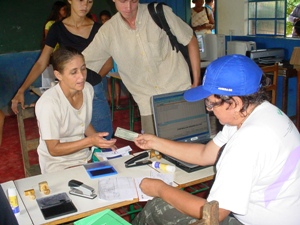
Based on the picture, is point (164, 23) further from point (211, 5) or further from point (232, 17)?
point (211, 5)

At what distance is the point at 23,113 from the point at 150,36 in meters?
1.06

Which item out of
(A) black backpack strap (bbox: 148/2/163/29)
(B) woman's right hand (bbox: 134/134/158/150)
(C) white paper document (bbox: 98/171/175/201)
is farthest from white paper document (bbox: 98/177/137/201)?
(A) black backpack strap (bbox: 148/2/163/29)

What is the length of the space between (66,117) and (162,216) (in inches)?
39.8

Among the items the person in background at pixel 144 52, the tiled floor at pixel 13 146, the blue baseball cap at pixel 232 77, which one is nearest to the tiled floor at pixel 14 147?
the tiled floor at pixel 13 146

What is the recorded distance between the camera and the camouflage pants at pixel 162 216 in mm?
1814

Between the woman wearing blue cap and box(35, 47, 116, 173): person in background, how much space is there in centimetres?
97

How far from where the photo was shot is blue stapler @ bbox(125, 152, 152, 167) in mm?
2379

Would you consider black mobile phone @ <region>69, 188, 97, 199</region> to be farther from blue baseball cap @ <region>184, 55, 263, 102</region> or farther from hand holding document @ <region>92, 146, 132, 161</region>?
blue baseball cap @ <region>184, 55, 263, 102</region>

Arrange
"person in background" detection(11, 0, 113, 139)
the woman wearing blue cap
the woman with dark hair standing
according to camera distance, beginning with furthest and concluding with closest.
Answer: the woman with dark hair standing, "person in background" detection(11, 0, 113, 139), the woman wearing blue cap

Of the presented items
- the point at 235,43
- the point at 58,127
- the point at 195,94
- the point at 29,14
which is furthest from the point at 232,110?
the point at 29,14

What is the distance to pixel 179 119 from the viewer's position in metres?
2.59

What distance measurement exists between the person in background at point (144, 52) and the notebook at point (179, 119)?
0.33m

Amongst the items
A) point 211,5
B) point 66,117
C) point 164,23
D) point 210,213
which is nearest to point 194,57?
point 164,23

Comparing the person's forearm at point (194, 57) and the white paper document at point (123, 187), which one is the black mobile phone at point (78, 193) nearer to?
the white paper document at point (123, 187)
